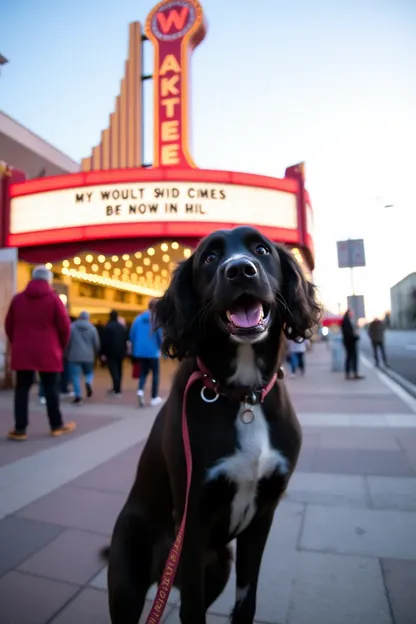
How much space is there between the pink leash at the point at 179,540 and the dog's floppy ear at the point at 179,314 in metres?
0.11

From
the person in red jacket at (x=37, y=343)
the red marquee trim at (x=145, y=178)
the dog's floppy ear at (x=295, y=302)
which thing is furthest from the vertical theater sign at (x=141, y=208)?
the dog's floppy ear at (x=295, y=302)

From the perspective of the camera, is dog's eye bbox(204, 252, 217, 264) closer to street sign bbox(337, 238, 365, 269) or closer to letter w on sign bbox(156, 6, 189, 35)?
street sign bbox(337, 238, 365, 269)

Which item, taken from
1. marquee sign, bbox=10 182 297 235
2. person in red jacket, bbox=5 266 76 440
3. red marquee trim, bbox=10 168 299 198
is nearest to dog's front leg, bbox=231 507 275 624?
person in red jacket, bbox=5 266 76 440

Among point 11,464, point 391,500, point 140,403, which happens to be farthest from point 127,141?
point 391,500

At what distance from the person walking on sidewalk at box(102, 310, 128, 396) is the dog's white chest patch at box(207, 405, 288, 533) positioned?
7223mm

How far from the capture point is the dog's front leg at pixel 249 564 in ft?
5.02

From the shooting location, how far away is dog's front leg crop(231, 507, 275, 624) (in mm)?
1529

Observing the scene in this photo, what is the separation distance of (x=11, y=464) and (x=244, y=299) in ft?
11.4

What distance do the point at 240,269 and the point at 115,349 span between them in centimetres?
744

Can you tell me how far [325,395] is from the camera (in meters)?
8.02

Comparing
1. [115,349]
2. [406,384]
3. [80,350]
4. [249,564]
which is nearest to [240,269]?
[249,564]

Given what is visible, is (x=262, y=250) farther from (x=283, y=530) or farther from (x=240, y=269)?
(x=283, y=530)

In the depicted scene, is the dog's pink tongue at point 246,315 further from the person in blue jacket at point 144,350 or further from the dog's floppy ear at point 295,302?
the person in blue jacket at point 144,350

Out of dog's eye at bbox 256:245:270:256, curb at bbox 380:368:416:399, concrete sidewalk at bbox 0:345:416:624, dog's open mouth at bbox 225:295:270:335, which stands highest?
dog's eye at bbox 256:245:270:256
